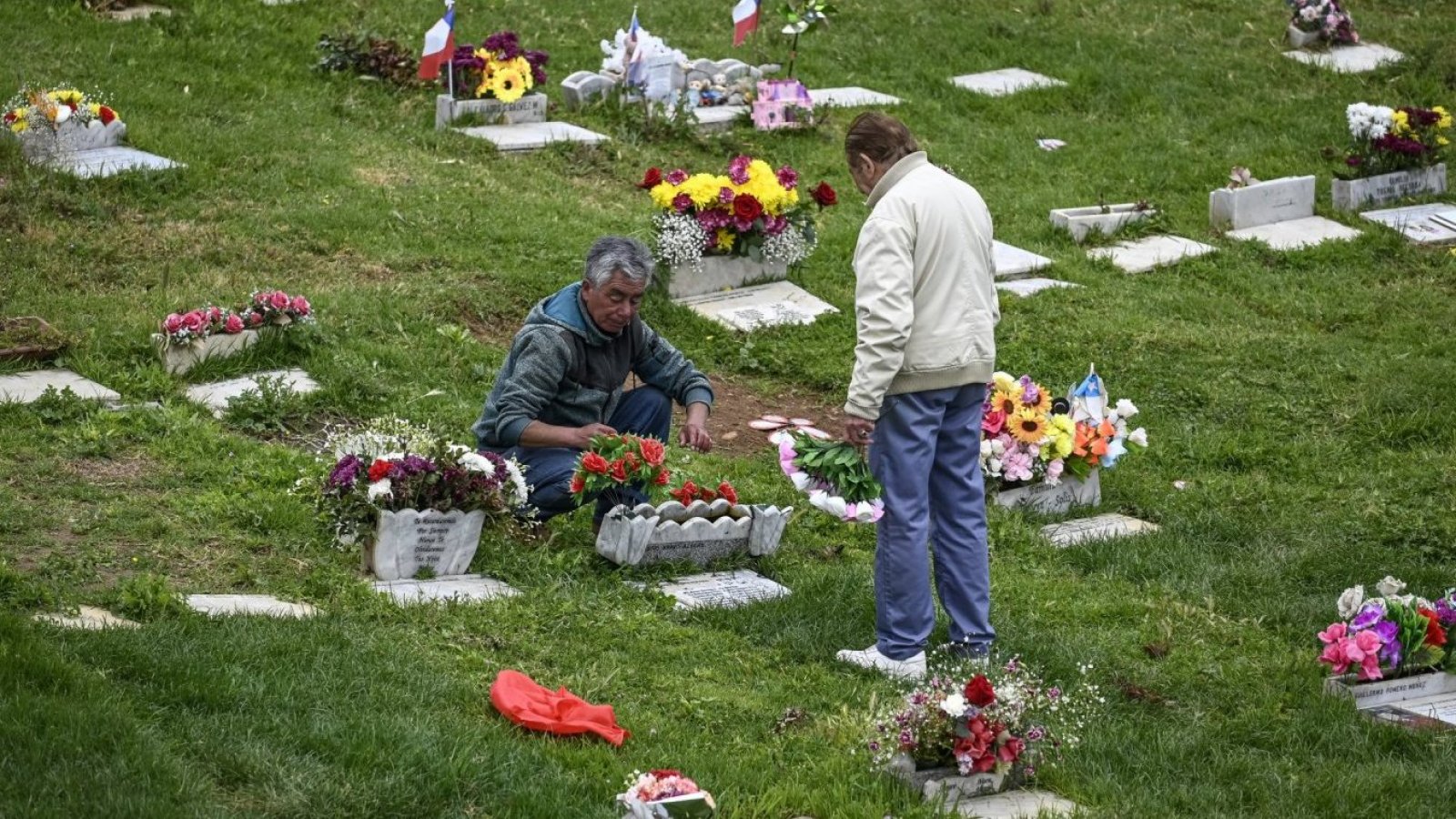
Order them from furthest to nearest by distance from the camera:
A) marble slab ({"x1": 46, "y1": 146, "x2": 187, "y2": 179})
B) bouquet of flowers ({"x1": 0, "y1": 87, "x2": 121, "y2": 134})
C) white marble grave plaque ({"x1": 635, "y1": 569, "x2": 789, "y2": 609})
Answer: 1. bouquet of flowers ({"x1": 0, "y1": 87, "x2": 121, "y2": 134})
2. marble slab ({"x1": 46, "y1": 146, "x2": 187, "y2": 179})
3. white marble grave plaque ({"x1": 635, "y1": 569, "x2": 789, "y2": 609})

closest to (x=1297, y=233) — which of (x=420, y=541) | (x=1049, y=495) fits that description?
(x=1049, y=495)

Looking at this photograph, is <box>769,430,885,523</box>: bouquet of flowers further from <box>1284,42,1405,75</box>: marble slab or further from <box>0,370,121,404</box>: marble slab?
<box>1284,42,1405,75</box>: marble slab

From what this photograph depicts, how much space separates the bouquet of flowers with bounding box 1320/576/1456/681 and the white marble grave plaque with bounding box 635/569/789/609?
6.34 feet

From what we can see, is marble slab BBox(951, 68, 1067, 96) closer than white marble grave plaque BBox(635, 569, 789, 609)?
No

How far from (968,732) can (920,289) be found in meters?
1.51

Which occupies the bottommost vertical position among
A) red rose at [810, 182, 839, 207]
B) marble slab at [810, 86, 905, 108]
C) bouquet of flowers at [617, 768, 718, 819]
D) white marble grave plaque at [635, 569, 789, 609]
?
marble slab at [810, 86, 905, 108]

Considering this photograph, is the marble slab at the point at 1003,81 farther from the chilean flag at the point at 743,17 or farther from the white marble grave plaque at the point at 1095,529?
the white marble grave plaque at the point at 1095,529

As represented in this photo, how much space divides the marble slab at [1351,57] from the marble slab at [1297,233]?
3.79 m

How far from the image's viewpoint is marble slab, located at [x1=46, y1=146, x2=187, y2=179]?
10609 mm

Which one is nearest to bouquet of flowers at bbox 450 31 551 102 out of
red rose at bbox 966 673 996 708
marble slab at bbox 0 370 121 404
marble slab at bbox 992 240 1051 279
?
marble slab at bbox 992 240 1051 279

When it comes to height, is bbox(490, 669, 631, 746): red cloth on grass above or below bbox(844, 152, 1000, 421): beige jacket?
below

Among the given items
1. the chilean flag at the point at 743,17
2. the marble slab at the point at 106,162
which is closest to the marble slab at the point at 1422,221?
the chilean flag at the point at 743,17

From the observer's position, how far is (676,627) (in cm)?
600

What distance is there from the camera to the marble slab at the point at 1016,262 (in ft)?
37.0
